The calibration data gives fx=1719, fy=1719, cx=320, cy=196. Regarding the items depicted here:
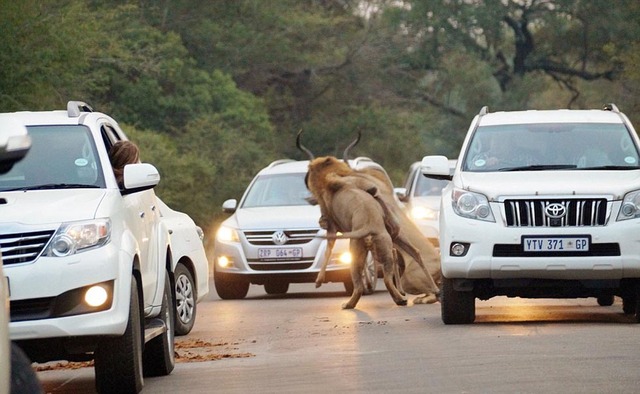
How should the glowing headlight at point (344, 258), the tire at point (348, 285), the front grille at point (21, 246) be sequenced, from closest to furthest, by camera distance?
the front grille at point (21, 246) < the glowing headlight at point (344, 258) < the tire at point (348, 285)

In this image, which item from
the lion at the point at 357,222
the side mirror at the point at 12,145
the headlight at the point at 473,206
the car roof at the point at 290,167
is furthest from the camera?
the car roof at the point at 290,167

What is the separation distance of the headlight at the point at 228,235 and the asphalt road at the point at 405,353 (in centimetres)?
336

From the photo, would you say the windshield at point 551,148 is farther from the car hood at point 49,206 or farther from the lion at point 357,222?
the car hood at point 49,206

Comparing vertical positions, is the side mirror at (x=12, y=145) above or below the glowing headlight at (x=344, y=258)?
above

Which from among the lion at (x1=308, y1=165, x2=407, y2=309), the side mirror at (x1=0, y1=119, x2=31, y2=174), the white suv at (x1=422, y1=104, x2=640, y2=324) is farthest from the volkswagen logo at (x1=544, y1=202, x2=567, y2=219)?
the side mirror at (x1=0, y1=119, x2=31, y2=174)

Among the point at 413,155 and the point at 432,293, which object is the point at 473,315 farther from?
the point at 413,155

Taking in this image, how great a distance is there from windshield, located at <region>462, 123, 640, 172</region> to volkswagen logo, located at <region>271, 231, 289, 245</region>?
5.26 m

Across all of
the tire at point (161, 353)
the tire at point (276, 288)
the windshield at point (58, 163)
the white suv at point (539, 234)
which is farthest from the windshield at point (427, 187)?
the windshield at point (58, 163)

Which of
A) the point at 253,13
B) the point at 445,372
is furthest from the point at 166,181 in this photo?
the point at 445,372

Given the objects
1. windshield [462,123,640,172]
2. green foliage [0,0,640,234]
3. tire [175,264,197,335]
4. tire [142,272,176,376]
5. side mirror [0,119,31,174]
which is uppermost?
side mirror [0,119,31,174]

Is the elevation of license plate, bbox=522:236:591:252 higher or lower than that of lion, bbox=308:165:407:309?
higher

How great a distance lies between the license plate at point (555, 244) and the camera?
1334cm

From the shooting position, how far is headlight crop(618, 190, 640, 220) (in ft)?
43.9

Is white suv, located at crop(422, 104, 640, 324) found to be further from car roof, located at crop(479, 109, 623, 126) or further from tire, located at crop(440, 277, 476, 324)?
car roof, located at crop(479, 109, 623, 126)
